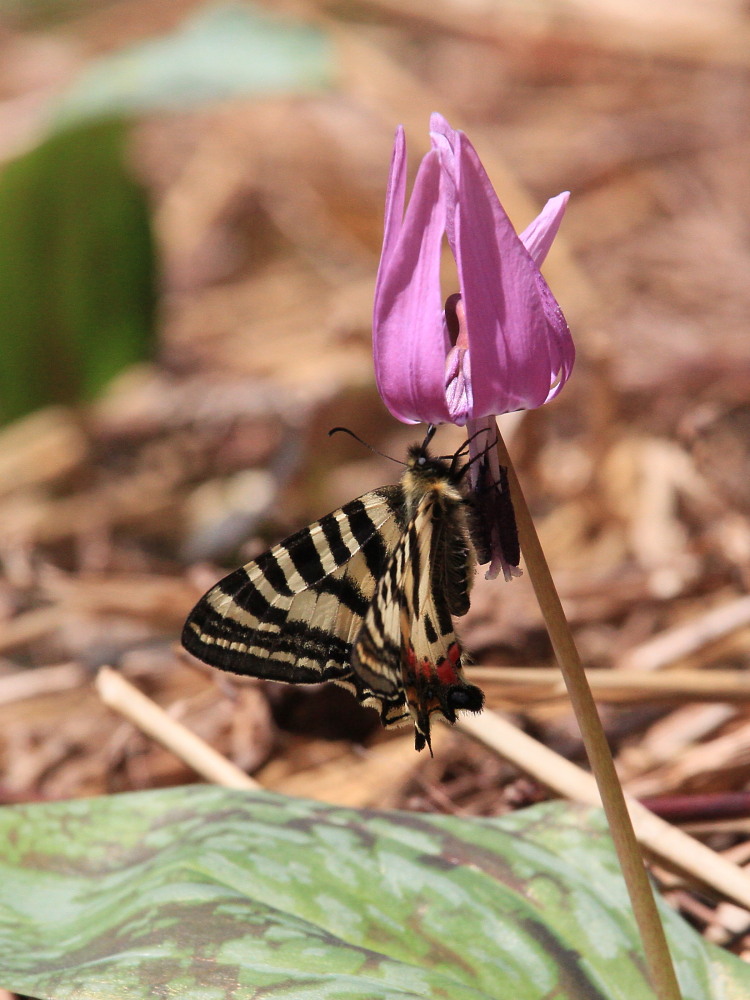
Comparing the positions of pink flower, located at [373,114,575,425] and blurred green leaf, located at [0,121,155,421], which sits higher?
blurred green leaf, located at [0,121,155,421]

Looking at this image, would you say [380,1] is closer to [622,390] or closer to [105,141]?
[105,141]

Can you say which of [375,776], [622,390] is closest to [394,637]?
[375,776]

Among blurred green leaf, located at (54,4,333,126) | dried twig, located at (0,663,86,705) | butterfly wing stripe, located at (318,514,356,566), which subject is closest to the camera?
butterfly wing stripe, located at (318,514,356,566)

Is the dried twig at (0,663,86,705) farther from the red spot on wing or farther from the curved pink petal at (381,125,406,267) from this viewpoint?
the curved pink petal at (381,125,406,267)

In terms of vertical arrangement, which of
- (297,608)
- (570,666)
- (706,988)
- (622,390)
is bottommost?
(706,988)

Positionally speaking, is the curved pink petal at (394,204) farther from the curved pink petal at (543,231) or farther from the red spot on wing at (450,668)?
the red spot on wing at (450,668)

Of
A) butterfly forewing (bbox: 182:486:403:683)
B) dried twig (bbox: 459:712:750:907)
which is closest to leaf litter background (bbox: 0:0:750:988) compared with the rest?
dried twig (bbox: 459:712:750:907)
